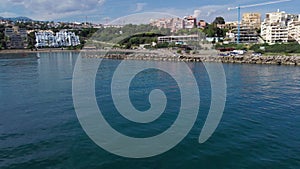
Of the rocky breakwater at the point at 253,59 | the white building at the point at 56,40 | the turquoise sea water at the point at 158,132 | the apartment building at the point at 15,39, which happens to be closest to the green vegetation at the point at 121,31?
the turquoise sea water at the point at 158,132

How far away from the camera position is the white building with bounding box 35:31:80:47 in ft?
238

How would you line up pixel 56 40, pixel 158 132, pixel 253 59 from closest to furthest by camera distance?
pixel 158 132, pixel 253 59, pixel 56 40

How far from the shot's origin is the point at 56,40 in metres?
73.7

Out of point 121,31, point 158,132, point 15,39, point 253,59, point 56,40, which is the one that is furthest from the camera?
point 56,40

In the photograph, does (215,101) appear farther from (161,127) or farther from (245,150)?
(245,150)

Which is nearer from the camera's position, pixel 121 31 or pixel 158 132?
pixel 158 132

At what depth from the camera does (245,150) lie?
568cm

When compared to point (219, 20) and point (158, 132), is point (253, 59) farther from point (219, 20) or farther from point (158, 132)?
point (219, 20)

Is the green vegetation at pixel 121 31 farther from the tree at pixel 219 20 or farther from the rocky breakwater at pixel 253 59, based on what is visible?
the tree at pixel 219 20

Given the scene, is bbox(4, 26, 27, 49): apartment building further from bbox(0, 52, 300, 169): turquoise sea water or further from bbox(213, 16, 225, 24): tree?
bbox(0, 52, 300, 169): turquoise sea water

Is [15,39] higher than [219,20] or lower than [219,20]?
lower

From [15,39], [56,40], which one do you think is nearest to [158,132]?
[56,40]

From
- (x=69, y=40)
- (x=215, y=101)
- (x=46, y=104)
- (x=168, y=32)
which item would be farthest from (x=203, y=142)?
(x=69, y=40)

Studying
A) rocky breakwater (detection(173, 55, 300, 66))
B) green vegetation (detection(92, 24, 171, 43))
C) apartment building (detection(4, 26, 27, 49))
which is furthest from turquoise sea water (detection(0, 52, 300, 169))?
apartment building (detection(4, 26, 27, 49))
